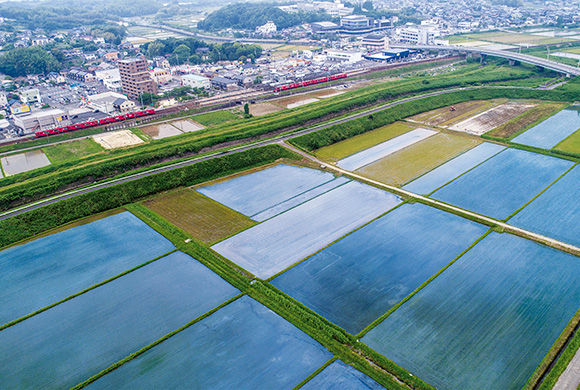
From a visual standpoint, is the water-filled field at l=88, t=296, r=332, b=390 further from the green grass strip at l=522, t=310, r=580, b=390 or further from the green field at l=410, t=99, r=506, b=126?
the green field at l=410, t=99, r=506, b=126

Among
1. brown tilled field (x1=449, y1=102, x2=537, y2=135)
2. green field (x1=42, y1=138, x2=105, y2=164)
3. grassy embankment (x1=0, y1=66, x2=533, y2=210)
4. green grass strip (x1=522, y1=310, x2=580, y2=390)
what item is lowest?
green grass strip (x1=522, y1=310, x2=580, y2=390)

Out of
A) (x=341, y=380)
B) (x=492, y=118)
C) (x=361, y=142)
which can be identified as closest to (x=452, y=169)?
(x=361, y=142)

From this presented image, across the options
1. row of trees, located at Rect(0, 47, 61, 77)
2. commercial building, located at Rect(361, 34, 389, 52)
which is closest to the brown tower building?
row of trees, located at Rect(0, 47, 61, 77)

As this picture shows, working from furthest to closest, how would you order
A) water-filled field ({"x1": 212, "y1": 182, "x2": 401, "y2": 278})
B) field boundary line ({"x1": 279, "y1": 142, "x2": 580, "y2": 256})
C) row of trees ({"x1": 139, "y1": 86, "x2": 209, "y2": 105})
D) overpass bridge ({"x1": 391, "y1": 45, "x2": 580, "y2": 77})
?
overpass bridge ({"x1": 391, "y1": 45, "x2": 580, "y2": 77})
row of trees ({"x1": 139, "y1": 86, "x2": 209, "y2": 105})
field boundary line ({"x1": 279, "y1": 142, "x2": 580, "y2": 256})
water-filled field ({"x1": 212, "y1": 182, "x2": 401, "y2": 278})

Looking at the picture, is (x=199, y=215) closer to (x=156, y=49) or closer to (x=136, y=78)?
(x=136, y=78)

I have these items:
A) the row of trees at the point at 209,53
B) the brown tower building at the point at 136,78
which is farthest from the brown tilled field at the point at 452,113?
the row of trees at the point at 209,53

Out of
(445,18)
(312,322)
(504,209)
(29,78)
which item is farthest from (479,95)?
(445,18)

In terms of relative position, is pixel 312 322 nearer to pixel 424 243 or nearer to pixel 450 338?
pixel 450 338

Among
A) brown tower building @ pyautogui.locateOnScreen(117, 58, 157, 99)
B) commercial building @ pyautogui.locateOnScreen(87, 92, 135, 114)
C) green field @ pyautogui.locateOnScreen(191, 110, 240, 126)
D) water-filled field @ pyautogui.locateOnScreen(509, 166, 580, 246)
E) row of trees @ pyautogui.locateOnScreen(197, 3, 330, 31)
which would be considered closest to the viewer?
water-filled field @ pyautogui.locateOnScreen(509, 166, 580, 246)
